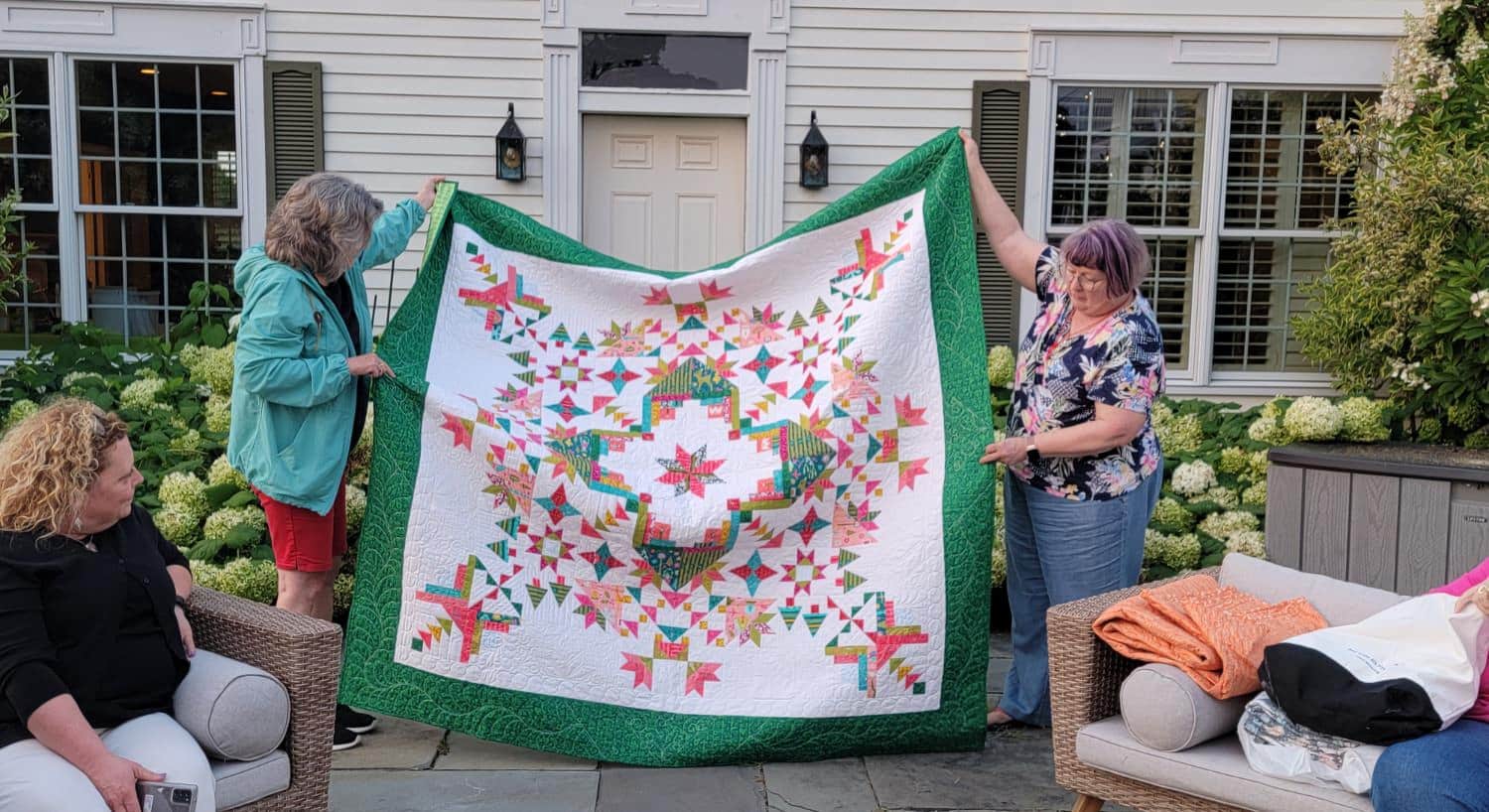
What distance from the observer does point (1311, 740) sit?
2072 mm

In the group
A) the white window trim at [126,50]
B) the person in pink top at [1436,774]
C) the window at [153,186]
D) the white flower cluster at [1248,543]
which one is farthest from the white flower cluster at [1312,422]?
the window at [153,186]

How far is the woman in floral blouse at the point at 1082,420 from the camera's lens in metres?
2.76

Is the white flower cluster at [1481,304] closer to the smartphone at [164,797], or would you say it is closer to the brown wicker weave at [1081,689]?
the brown wicker weave at [1081,689]

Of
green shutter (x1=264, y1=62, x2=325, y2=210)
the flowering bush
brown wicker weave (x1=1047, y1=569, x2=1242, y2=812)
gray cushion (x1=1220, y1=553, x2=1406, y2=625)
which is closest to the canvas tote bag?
gray cushion (x1=1220, y1=553, x2=1406, y2=625)

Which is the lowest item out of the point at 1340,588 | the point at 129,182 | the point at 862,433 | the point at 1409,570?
the point at 1409,570

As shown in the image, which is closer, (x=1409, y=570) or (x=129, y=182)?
(x=1409, y=570)

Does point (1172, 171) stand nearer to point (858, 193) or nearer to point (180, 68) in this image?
point (858, 193)

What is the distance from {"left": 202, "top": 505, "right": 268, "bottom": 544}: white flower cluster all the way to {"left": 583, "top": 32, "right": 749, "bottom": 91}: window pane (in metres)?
2.77

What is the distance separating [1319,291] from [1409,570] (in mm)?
2298

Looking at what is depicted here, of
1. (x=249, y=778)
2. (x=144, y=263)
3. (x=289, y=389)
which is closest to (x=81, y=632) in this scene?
(x=249, y=778)

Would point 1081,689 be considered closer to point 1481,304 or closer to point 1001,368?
point 1001,368

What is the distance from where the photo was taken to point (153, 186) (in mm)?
5742

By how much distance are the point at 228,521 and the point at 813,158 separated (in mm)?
3170

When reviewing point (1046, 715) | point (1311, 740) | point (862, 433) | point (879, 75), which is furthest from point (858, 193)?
point (879, 75)
